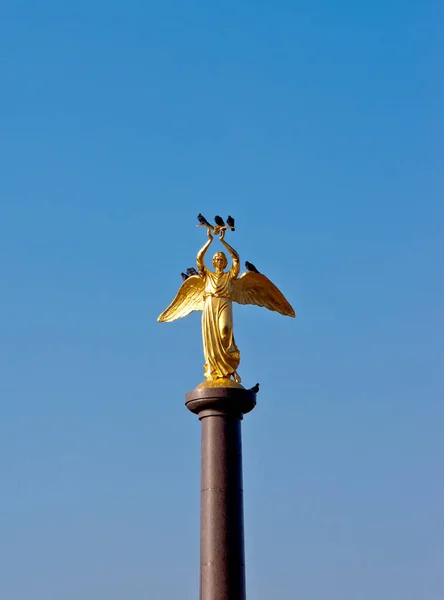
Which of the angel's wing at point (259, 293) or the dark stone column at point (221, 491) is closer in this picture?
the dark stone column at point (221, 491)

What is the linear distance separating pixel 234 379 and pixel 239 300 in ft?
7.50

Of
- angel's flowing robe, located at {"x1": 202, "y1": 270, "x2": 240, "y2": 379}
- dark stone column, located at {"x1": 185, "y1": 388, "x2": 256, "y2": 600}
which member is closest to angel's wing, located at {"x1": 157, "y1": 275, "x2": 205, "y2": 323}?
angel's flowing robe, located at {"x1": 202, "y1": 270, "x2": 240, "y2": 379}

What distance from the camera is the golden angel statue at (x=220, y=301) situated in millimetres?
23688

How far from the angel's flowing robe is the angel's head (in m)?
0.15

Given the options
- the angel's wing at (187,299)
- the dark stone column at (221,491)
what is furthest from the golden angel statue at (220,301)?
the dark stone column at (221,491)

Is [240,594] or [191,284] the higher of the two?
[191,284]

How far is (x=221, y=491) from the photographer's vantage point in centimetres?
2222

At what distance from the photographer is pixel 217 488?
22250mm

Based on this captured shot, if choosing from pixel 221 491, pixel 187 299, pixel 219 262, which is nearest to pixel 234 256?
pixel 219 262

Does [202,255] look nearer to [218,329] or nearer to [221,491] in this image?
[218,329]

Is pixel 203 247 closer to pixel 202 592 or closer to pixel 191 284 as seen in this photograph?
pixel 191 284

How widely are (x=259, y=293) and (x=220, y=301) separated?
5.84 ft

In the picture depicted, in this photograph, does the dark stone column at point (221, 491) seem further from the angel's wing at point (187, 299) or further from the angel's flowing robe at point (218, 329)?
the angel's wing at point (187, 299)

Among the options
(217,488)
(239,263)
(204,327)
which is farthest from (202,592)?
(239,263)
